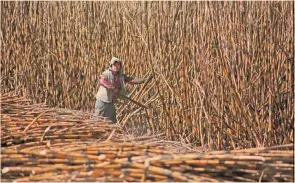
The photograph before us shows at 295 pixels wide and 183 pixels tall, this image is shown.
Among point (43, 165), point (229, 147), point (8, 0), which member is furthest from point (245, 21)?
point (8, 0)

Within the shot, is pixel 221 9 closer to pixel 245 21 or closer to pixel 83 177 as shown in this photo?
pixel 245 21

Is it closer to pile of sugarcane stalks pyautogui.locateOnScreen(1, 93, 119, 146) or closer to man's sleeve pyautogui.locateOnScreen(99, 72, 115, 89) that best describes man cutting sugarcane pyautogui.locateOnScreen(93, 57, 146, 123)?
man's sleeve pyautogui.locateOnScreen(99, 72, 115, 89)

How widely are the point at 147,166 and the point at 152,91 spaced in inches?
143

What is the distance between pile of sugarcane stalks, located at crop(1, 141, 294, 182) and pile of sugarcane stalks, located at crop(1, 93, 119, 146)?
0.85 feet

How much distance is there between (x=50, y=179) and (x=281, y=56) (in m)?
2.39

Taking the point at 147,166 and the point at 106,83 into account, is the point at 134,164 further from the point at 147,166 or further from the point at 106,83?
the point at 106,83

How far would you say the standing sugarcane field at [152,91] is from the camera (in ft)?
5.18

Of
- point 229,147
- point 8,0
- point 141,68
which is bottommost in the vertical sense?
point 229,147

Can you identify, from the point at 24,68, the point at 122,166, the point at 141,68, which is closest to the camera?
the point at 122,166

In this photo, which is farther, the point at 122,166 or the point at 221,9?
the point at 221,9

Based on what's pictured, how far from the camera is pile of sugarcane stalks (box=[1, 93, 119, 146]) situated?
2.01 meters

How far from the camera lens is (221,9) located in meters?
3.50

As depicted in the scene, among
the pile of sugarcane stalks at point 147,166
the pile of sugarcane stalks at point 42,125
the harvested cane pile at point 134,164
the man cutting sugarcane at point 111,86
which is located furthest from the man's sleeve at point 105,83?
the pile of sugarcane stalks at point 147,166

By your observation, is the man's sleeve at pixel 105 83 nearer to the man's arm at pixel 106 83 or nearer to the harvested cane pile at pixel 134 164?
the man's arm at pixel 106 83
